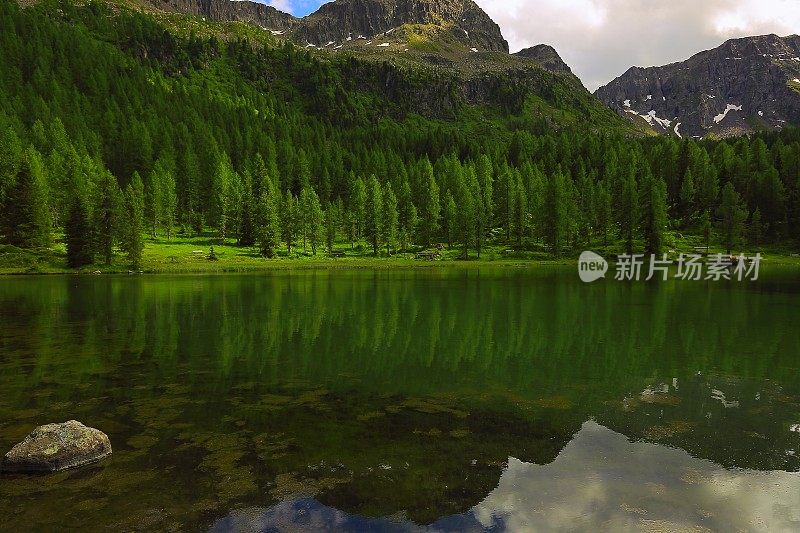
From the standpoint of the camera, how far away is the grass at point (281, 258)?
297 feet

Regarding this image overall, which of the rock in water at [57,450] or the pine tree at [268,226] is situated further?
the pine tree at [268,226]

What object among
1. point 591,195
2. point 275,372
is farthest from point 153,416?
point 591,195

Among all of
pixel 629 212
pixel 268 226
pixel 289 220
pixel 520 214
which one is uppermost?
pixel 629 212

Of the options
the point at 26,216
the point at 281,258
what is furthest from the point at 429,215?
the point at 26,216

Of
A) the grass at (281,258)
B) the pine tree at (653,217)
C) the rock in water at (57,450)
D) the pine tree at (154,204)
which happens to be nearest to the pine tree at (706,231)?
the grass at (281,258)

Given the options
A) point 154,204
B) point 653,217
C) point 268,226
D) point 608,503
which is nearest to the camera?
point 608,503

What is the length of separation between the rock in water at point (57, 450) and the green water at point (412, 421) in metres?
0.43

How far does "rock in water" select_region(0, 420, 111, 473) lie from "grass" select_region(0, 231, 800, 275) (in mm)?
85200

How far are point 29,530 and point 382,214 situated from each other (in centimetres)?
12188

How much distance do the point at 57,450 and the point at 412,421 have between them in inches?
368

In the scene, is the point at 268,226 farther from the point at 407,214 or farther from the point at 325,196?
the point at 325,196

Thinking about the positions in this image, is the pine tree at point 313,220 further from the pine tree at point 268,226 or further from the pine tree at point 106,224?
the pine tree at point 106,224

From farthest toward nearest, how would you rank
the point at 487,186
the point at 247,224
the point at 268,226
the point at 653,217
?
the point at 487,186, the point at 247,224, the point at 653,217, the point at 268,226

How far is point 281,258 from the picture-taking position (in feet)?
384
